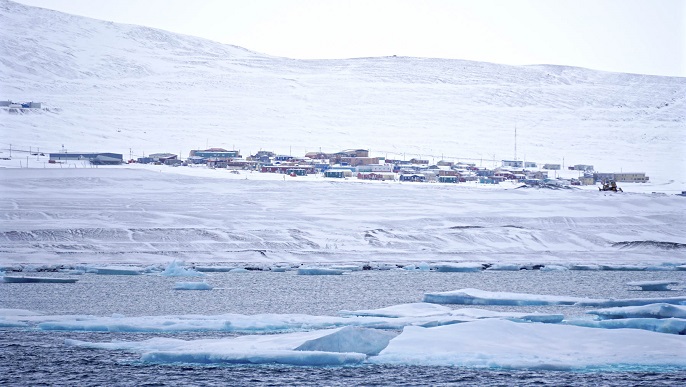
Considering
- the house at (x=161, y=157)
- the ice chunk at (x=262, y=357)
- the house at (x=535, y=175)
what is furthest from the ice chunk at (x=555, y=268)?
the house at (x=535, y=175)

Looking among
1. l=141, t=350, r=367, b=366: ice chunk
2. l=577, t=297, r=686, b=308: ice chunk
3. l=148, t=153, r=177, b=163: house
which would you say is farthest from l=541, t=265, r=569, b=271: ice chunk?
l=148, t=153, r=177, b=163: house

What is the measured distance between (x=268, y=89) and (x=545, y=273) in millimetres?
124109

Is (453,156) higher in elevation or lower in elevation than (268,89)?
lower

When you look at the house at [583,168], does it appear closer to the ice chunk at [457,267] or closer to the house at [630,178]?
the house at [630,178]

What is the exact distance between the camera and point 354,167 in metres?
96.8

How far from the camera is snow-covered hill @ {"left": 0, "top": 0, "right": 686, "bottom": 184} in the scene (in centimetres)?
12431

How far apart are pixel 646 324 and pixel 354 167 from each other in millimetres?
73164

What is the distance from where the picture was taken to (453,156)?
410 feet

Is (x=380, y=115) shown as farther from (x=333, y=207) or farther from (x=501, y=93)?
(x=333, y=207)

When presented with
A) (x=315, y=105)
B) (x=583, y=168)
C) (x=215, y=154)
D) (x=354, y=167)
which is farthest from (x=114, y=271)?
(x=315, y=105)

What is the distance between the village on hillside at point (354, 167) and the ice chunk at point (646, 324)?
61.4 m

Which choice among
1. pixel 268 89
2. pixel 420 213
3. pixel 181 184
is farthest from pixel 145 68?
pixel 420 213

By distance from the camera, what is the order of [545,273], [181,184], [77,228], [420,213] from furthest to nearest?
[181,184]
[420,213]
[77,228]
[545,273]

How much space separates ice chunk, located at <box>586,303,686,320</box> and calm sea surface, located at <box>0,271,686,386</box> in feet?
7.39
